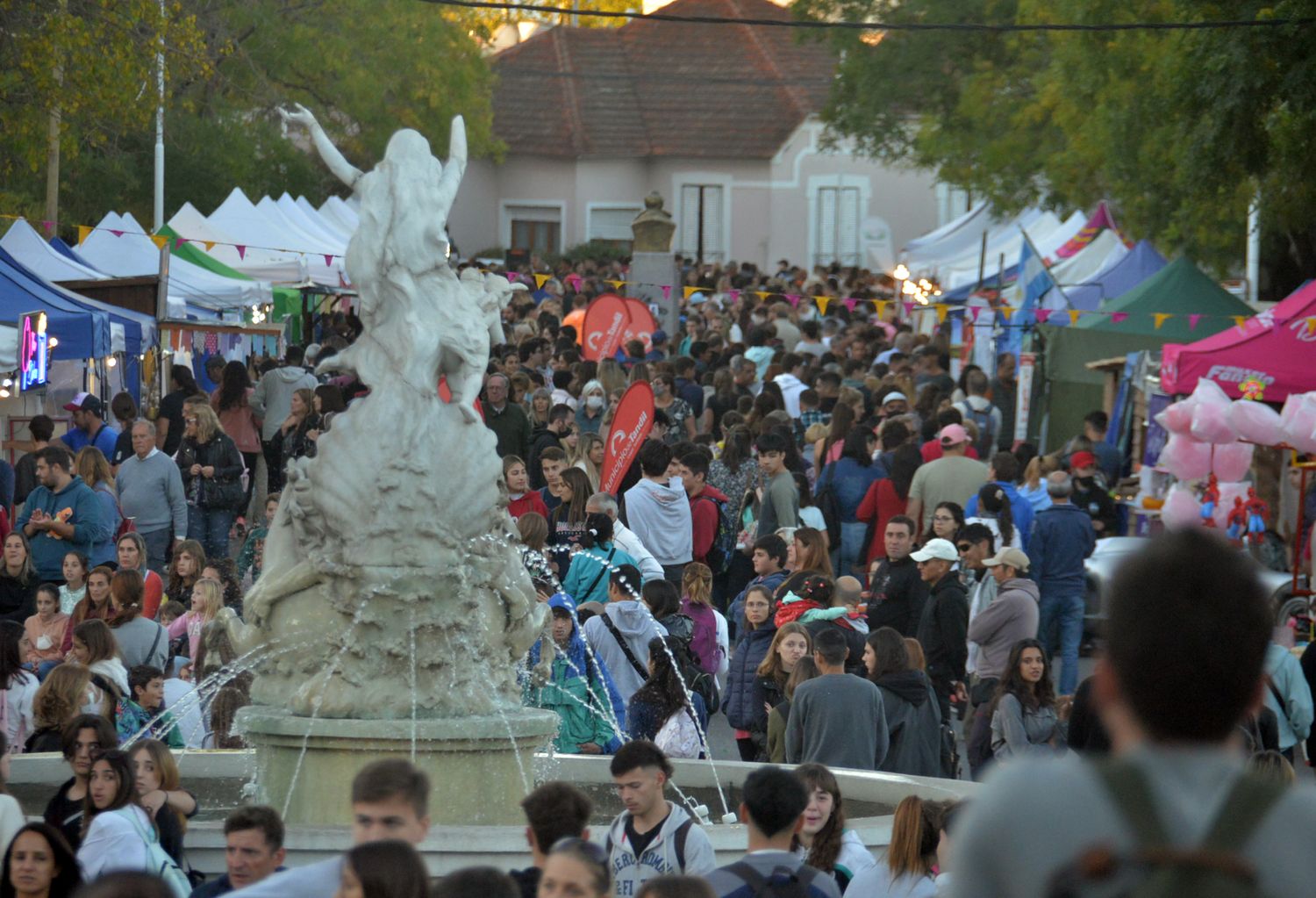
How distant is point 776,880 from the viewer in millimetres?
5598

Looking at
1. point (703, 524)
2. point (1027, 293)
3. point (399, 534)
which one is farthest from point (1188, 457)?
point (1027, 293)

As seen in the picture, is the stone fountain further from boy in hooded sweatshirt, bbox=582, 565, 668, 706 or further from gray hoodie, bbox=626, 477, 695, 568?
gray hoodie, bbox=626, 477, 695, 568

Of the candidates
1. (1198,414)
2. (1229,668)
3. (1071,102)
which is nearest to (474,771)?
(1229,668)

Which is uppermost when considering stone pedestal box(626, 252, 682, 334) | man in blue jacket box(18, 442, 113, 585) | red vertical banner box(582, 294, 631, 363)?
stone pedestal box(626, 252, 682, 334)

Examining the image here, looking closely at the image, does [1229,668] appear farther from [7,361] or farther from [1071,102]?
[1071,102]

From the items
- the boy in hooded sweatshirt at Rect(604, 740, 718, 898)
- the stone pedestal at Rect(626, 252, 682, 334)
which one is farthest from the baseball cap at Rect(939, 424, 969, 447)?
the stone pedestal at Rect(626, 252, 682, 334)

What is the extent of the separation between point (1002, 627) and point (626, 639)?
6.91 feet

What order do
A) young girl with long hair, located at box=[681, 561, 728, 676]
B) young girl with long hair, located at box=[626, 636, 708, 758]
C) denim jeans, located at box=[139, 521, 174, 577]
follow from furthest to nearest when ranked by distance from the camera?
1. denim jeans, located at box=[139, 521, 174, 577]
2. young girl with long hair, located at box=[681, 561, 728, 676]
3. young girl with long hair, located at box=[626, 636, 708, 758]

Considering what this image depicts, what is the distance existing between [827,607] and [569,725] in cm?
151

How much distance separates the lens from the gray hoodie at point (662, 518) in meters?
13.8

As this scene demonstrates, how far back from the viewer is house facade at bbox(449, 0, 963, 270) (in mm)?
64750

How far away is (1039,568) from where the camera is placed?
13766mm

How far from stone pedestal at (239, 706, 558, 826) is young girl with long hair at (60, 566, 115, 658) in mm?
3169

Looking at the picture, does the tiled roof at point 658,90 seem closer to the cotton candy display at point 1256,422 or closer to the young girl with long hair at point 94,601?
the cotton candy display at point 1256,422
